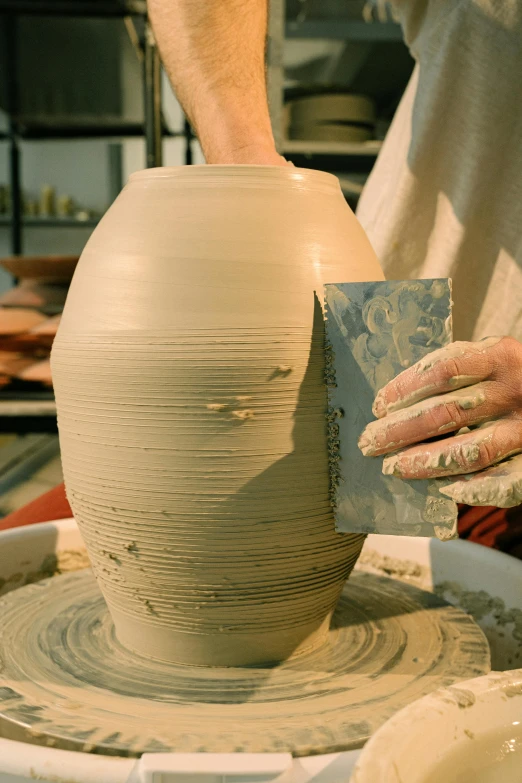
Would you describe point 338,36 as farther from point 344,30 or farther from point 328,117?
point 328,117

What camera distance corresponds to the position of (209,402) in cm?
60

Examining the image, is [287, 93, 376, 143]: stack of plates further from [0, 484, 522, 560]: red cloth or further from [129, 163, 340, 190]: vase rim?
[129, 163, 340, 190]: vase rim

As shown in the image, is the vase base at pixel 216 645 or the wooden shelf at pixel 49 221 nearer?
the vase base at pixel 216 645

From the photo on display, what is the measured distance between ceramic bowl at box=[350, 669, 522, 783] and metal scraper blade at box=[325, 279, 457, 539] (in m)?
0.15

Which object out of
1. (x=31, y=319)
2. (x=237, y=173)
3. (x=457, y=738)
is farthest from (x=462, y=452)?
(x=31, y=319)

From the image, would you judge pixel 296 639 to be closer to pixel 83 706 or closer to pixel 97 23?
pixel 83 706

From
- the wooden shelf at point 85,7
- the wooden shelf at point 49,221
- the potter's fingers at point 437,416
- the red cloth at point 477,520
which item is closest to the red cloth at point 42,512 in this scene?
the red cloth at point 477,520

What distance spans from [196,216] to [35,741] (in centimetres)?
43

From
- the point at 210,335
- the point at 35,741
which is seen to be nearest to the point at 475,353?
the point at 210,335

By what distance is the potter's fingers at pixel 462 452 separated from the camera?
55 centimetres

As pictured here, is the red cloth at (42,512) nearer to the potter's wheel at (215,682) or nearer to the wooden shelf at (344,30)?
the potter's wheel at (215,682)

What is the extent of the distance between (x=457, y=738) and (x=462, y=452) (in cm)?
19

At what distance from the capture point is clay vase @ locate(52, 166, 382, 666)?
23.7 inches

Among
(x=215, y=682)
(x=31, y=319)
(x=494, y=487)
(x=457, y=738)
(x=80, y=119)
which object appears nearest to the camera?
(x=457, y=738)
